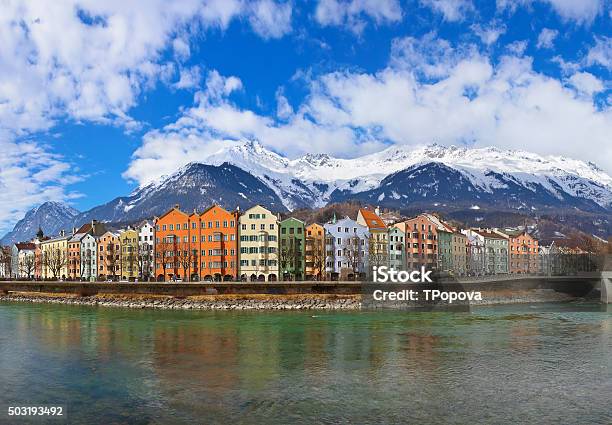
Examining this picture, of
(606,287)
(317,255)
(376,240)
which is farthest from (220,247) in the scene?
(606,287)

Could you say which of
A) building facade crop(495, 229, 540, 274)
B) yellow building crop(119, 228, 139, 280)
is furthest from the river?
building facade crop(495, 229, 540, 274)

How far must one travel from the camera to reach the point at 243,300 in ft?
273

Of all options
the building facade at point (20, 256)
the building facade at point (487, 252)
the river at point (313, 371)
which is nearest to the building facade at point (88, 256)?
the building facade at point (20, 256)

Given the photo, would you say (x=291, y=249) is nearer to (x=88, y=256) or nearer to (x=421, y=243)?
(x=421, y=243)

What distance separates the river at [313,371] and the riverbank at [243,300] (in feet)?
59.9

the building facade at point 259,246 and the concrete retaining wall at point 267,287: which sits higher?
the building facade at point 259,246

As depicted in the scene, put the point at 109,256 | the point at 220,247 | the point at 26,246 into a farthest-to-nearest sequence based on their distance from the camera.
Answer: the point at 26,246
the point at 109,256
the point at 220,247

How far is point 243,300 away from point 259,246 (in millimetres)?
34869

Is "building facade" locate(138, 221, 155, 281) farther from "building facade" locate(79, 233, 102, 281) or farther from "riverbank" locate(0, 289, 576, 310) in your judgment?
"riverbank" locate(0, 289, 576, 310)

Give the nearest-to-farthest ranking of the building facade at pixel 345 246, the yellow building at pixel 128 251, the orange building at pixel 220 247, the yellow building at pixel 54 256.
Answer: the orange building at pixel 220 247
the building facade at pixel 345 246
the yellow building at pixel 128 251
the yellow building at pixel 54 256

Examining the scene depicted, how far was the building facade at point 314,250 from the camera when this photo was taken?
121031mm

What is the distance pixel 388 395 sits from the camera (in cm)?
2938

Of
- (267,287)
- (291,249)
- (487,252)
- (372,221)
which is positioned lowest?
(267,287)

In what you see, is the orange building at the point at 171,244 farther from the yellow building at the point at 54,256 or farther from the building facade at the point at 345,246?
the yellow building at the point at 54,256
